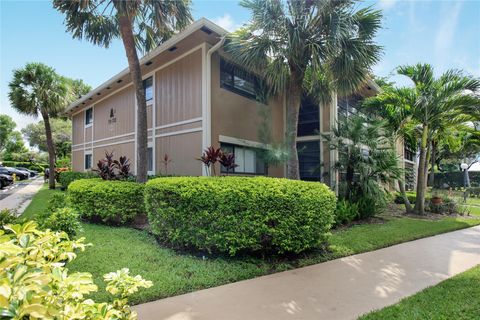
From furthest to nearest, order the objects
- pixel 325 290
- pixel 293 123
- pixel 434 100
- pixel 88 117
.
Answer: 1. pixel 88 117
2. pixel 434 100
3. pixel 293 123
4. pixel 325 290

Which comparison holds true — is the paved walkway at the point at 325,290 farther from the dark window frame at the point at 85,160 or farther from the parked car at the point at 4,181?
the parked car at the point at 4,181

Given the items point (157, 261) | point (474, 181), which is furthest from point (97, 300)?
point (474, 181)

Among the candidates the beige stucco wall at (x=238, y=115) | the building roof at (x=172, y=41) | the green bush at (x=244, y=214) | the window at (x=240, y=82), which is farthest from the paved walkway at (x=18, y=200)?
the window at (x=240, y=82)

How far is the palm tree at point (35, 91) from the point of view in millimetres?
16344

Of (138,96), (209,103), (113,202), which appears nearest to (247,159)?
(209,103)

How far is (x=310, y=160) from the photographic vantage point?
12578 millimetres

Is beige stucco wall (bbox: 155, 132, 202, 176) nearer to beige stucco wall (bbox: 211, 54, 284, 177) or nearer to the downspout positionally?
the downspout

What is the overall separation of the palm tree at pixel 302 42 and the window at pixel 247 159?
2.43m

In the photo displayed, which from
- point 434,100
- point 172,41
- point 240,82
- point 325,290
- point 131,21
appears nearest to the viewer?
point 325,290

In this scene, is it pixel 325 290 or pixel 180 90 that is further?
pixel 180 90

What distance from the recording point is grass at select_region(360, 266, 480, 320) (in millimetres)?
3217

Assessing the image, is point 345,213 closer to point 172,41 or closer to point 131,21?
point 172,41

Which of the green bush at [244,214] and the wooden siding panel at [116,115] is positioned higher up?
the wooden siding panel at [116,115]

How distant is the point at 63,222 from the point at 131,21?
23.8ft
